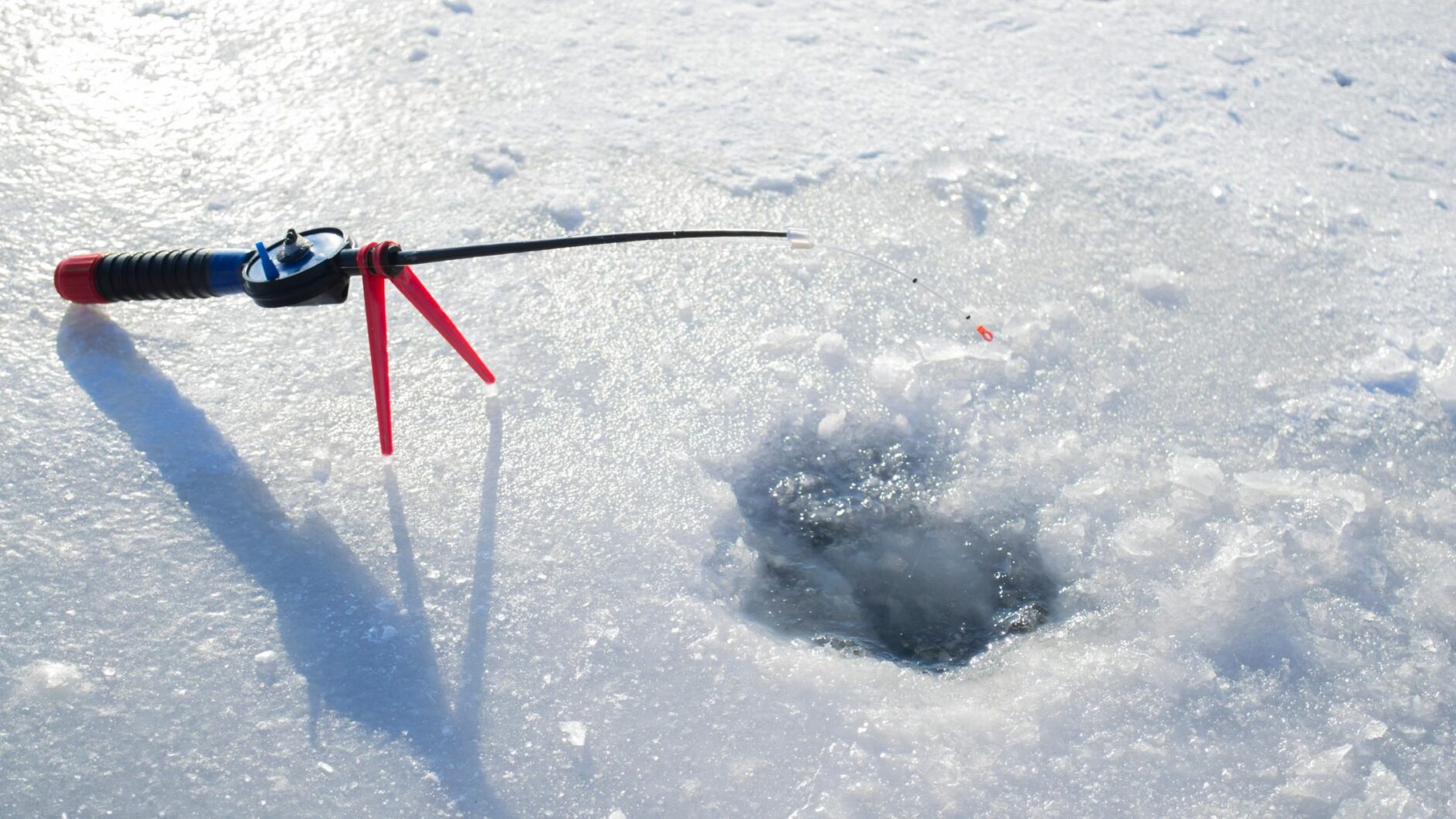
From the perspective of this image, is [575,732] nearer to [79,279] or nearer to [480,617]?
[480,617]

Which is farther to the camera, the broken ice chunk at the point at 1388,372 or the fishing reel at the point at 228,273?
the broken ice chunk at the point at 1388,372

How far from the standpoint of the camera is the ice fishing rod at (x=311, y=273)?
186 centimetres

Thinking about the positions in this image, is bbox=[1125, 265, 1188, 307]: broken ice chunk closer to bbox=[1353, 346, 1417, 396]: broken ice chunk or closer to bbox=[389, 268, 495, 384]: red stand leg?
bbox=[1353, 346, 1417, 396]: broken ice chunk

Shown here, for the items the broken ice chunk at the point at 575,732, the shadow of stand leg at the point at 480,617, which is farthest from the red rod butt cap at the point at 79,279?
the broken ice chunk at the point at 575,732

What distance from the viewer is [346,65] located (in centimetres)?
299

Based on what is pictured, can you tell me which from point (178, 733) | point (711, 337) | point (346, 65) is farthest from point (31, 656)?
point (346, 65)

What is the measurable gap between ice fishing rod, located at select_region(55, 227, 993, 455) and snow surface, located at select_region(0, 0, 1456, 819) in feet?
0.43

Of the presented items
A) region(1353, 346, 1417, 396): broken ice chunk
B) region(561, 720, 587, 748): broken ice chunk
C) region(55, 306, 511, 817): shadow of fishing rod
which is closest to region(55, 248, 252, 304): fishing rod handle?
region(55, 306, 511, 817): shadow of fishing rod

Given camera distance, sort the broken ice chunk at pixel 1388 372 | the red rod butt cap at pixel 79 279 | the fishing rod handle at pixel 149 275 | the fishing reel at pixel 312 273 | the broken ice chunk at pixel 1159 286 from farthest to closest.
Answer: the broken ice chunk at pixel 1159 286 < the broken ice chunk at pixel 1388 372 < the red rod butt cap at pixel 79 279 < the fishing rod handle at pixel 149 275 < the fishing reel at pixel 312 273

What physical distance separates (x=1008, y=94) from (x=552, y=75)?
1.24 metres

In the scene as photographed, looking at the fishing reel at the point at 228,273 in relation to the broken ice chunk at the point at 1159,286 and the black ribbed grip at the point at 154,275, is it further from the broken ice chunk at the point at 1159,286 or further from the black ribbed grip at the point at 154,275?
the broken ice chunk at the point at 1159,286

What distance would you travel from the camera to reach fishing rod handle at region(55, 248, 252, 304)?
80.4 inches

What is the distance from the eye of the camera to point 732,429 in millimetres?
2160

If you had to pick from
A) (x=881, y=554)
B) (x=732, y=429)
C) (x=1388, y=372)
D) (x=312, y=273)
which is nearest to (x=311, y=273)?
(x=312, y=273)
